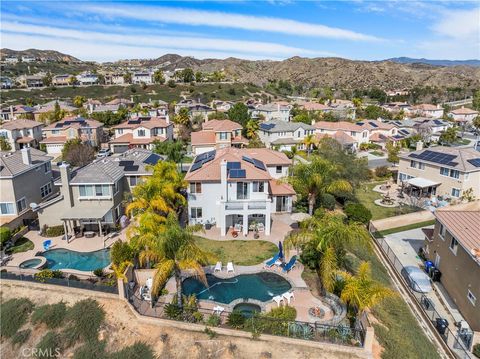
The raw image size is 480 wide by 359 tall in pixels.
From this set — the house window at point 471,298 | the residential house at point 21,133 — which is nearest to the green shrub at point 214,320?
the house window at point 471,298

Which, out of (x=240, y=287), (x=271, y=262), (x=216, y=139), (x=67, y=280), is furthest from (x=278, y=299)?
(x=216, y=139)

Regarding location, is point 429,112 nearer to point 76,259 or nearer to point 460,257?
point 460,257

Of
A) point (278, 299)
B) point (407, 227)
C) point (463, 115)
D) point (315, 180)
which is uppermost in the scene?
point (463, 115)

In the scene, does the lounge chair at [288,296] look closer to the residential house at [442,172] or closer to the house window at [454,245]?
the house window at [454,245]

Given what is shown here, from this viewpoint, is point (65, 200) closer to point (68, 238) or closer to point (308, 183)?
point (68, 238)

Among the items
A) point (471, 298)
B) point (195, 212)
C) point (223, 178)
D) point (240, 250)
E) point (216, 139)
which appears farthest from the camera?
point (216, 139)

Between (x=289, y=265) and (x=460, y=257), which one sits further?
(x=289, y=265)

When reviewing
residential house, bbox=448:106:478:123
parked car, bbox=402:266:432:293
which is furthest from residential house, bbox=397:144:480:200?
residential house, bbox=448:106:478:123
